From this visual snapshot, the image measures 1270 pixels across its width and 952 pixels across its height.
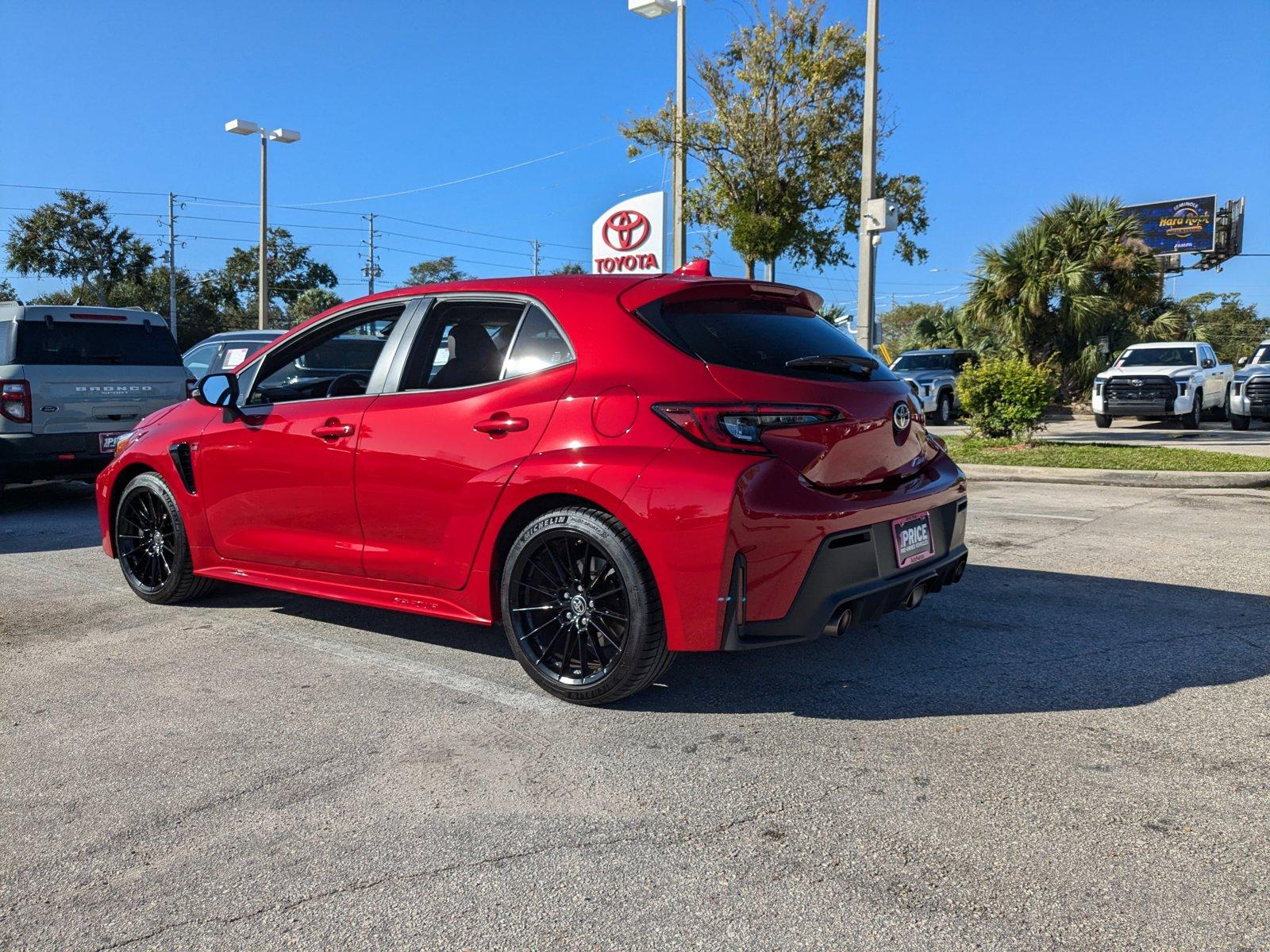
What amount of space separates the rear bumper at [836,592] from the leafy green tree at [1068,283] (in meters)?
22.2

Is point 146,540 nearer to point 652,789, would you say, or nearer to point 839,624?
point 652,789

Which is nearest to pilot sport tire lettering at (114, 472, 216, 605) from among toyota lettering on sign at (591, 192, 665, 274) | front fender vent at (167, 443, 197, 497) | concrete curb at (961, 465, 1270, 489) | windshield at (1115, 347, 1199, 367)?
front fender vent at (167, 443, 197, 497)

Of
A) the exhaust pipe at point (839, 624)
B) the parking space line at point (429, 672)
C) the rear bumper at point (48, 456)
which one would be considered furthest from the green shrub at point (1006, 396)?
the parking space line at point (429, 672)

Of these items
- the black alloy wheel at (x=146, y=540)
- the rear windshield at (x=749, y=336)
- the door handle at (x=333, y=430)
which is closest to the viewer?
the rear windshield at (x=749, y=336)

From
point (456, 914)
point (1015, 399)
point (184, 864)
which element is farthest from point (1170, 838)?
point (1015, 399)

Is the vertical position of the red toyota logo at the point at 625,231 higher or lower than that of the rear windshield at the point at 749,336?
higher

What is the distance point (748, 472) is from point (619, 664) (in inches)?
33.8

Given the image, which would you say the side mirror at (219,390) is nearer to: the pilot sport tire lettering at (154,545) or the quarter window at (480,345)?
the pilot sport tire lettering at (154,545)

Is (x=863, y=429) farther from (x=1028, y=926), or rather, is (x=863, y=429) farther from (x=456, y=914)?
(x=456, y=914)

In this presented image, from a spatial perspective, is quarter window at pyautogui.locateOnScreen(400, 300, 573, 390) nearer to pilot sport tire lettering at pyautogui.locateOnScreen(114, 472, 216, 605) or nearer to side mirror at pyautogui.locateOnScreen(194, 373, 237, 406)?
side mirror at pyautogui.locateOnScreen(194, 373, 237, 406)

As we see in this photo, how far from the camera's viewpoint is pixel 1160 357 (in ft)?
66.5

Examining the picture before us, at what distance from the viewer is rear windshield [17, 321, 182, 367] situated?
9.30 meters

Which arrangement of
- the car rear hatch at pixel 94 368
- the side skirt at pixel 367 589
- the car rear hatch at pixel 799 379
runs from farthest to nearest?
the car rear hatch at pixel 94 368 < the side skirt at pixel 367 589 < the car rear hatch at pixel 799 379

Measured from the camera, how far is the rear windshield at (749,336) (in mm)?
3783
